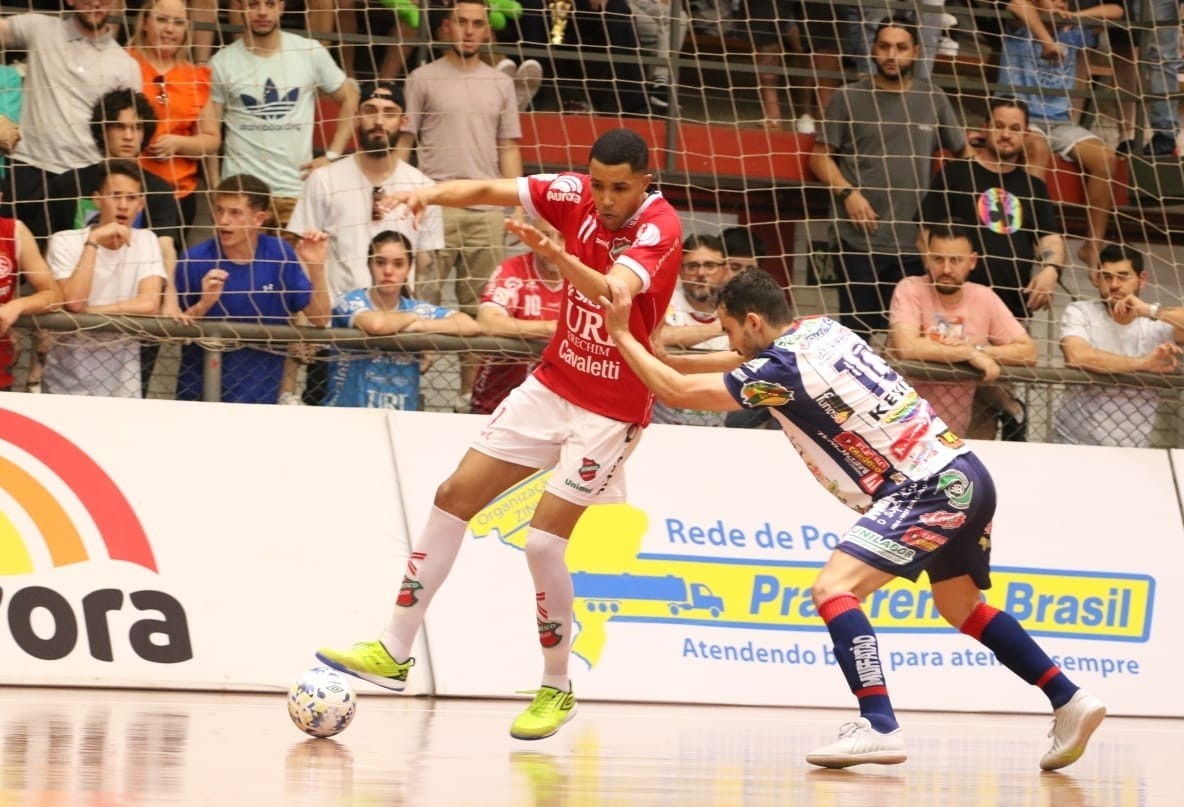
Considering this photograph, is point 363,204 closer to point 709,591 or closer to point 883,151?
point 709,591

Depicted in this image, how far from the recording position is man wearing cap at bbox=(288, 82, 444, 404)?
30.4 ft

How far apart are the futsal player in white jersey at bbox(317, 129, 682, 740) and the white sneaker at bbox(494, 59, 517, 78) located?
4056 mm

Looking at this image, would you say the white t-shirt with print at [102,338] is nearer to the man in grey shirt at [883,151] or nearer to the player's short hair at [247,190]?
the player's short hair at [247,190]

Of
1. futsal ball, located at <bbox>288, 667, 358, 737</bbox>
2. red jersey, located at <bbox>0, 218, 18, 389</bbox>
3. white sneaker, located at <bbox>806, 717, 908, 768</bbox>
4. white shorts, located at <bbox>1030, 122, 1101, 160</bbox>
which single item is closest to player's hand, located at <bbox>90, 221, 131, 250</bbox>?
red jersey, located at <bbox>0, 218, 18, 389</bbox>

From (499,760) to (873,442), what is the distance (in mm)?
1682

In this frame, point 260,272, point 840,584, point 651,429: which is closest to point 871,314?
point 651,429

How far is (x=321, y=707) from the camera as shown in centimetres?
577

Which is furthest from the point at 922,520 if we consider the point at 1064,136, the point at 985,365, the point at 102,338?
the point at 1064,136

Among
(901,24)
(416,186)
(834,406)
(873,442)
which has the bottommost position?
(873,442)

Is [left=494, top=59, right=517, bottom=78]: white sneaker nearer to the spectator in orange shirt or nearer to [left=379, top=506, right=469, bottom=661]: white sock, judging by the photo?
the spectator in orange shirt

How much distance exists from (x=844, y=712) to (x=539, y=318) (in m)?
2.50

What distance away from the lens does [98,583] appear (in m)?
7.66

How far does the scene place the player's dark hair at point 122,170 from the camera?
8.74 m

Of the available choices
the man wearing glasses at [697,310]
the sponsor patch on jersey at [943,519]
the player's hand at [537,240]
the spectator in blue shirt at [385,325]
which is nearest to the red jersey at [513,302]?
the spectator in blue shirt at [385,325]
